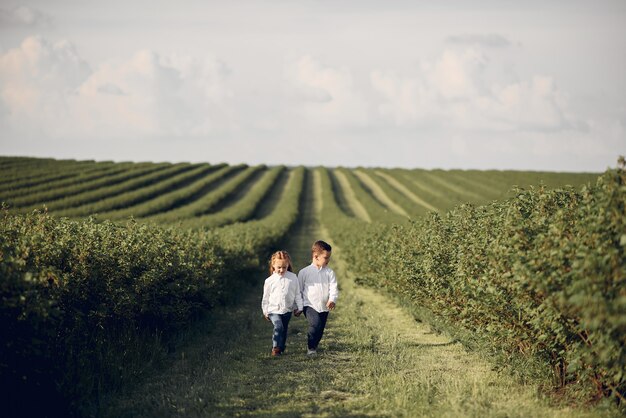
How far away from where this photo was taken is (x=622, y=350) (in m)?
6.54

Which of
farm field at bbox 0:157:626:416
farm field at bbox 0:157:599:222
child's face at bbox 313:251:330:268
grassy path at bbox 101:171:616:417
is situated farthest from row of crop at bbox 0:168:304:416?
farm field at bbox 0:157:599:222

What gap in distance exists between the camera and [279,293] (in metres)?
10.7

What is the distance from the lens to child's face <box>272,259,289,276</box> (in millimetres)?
10625

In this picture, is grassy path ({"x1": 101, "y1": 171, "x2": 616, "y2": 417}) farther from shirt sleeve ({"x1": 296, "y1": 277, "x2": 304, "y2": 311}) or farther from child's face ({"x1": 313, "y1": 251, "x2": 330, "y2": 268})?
child's face ({"x1": 313, "y1": 251, "x2": 330, "y2": 268})

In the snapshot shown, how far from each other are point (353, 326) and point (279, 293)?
4.12m

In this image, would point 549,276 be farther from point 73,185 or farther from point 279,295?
point 73,185

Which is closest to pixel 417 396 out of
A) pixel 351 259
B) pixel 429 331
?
pixel 429 331

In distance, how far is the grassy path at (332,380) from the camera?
7.95m

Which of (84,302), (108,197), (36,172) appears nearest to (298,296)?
(84,302)

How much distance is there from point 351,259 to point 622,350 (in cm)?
2030

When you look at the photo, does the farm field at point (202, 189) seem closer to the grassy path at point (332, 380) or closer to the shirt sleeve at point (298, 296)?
the grassy path at point (332, 380)

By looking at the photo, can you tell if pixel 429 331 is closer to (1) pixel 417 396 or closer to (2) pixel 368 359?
(2) pixel 368 359

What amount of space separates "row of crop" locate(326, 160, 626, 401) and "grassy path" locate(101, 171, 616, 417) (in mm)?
744

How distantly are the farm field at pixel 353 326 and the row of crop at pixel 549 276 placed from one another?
0.03m
